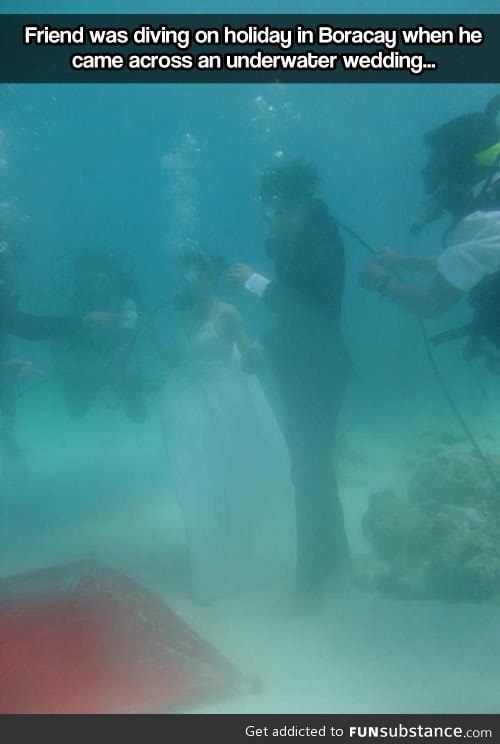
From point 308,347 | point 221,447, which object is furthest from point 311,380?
point 221,447

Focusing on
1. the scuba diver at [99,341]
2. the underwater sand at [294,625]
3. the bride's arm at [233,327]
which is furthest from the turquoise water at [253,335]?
the bride's arm at [233,327]

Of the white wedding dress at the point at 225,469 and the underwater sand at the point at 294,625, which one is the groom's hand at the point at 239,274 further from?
the underwater sand at the point at 294,625

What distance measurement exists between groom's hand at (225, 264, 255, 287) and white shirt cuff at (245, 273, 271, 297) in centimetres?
5

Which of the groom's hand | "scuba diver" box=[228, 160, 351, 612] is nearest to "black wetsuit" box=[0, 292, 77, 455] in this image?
the groom's hand

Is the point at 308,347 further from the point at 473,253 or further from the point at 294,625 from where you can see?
the point at 294,625

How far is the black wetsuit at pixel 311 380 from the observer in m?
5.30

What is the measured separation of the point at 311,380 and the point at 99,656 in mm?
3127

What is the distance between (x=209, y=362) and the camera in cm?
607

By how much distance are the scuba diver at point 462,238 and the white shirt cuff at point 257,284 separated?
1.39 meters

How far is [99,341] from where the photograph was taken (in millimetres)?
8258

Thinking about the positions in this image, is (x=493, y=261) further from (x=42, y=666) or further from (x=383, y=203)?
(x=383, y=203)

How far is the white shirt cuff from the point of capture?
5594 millimetres

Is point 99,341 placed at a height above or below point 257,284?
below

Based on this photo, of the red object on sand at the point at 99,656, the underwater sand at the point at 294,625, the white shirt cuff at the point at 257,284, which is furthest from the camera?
the white shirt cuff at the point at 257,284
